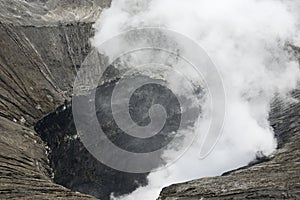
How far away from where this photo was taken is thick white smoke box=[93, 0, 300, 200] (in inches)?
1911

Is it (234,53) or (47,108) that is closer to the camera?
(47,108)

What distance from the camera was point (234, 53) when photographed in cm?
5603

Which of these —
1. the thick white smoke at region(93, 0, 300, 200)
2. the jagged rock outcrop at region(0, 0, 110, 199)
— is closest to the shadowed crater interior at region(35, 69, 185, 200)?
the jagged rock outcrop at region(0, 0, 110, 199)

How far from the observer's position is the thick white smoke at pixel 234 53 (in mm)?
48531

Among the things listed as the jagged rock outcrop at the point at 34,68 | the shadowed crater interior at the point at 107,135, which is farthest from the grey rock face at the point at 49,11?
the shadowed crater interior at the point at 107,135

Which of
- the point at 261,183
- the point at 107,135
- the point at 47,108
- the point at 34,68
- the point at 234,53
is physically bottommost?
the point at 261,183

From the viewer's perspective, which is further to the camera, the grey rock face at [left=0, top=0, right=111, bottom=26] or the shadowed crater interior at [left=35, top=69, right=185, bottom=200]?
the grey rock face at [left=0, top=0, right=111, bottom=26]

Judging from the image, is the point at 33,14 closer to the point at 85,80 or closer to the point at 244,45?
the point at 85,80

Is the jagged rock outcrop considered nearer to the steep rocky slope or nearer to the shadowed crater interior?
the steep rocky slope

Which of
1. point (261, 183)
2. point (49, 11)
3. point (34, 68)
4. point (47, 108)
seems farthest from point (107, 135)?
point (261, 183)

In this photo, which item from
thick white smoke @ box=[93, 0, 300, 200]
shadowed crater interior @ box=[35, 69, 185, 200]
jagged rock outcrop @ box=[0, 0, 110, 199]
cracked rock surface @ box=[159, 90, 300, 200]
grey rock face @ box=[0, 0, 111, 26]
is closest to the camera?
cracked rock surface @ box=[159, 90, 300, 200]

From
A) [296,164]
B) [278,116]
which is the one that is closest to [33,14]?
[278,116]

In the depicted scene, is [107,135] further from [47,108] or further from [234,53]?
[234,53]

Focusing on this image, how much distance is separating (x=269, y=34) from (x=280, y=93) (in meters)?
8.86
